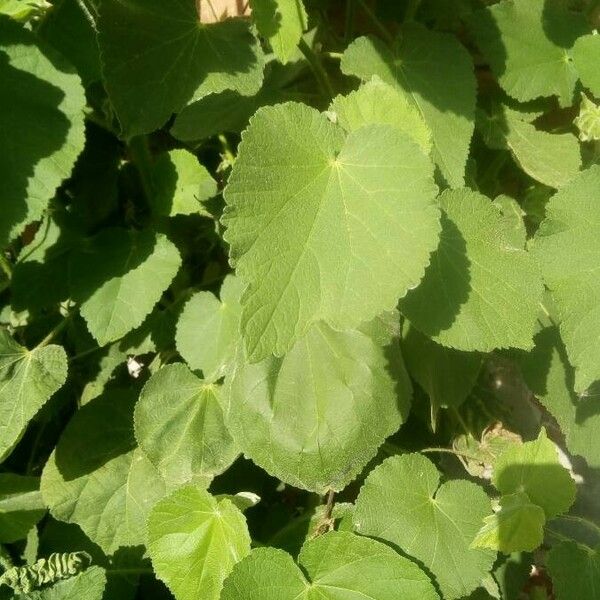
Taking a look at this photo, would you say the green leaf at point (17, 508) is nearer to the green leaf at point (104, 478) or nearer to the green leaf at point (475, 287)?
the green leaf at point (104, 478)

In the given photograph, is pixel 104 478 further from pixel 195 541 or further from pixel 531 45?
pixel 531 45

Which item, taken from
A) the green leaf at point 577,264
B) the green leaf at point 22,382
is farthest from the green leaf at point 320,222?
the green leaf at point 22,382

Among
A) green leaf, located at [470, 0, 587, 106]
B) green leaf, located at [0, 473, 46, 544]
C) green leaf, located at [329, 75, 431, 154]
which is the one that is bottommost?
green leaf, located at [0, 473, 46, 544]

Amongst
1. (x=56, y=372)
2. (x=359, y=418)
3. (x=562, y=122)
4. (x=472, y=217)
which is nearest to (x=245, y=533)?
(x=359, y=418)

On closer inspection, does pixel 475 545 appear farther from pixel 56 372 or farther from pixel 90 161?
pixel 90 161

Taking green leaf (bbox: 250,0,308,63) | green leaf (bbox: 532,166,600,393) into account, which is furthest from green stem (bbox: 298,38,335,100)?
green leaf (bbox: 532,166,600,393)

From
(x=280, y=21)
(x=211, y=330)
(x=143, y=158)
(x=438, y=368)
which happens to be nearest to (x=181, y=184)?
(x=143, y=158)

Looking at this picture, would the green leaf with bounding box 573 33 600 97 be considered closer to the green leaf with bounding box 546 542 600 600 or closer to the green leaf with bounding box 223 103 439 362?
the green leaf with bounding box 223 103 439 362
